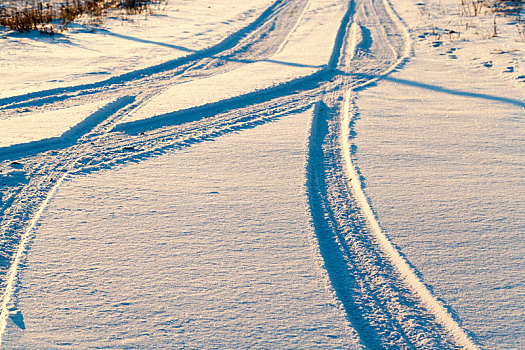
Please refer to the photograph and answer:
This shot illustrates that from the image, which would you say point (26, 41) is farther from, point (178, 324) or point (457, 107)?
point (178, 324)

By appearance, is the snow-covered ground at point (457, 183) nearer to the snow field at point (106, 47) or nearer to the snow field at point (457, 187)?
the snow field at point (457, 187)

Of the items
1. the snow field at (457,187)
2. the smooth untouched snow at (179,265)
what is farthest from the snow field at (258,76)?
the smooth untouched snow at (179,265)

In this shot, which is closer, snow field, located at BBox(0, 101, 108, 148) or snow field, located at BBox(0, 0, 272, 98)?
snow field, located at BBox(0, 101, 108, 148)

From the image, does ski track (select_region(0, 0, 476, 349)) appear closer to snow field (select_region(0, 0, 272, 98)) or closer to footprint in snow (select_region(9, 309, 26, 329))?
footprint in snow (select_region(9, 309, 26, 329))

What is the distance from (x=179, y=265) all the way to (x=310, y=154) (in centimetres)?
183

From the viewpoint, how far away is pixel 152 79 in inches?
243

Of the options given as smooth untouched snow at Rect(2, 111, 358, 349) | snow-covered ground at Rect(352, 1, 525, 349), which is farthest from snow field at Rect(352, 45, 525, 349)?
smooth untouched snow at Rect(2, 111, 358, 349)

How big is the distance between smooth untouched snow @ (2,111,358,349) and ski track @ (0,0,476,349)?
0.12 metres

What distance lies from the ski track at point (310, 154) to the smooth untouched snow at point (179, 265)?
0.12 metres

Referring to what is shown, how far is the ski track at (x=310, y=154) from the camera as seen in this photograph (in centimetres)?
227

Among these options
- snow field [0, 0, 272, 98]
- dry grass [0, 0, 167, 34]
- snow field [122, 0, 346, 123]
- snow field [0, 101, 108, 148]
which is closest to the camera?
snow field [0, 101, 108, 148]

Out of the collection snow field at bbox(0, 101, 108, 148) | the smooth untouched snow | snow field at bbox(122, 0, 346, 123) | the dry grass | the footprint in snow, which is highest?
the dry grass

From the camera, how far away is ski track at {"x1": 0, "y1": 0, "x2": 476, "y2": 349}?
227 centimetres

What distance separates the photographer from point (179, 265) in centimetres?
255
